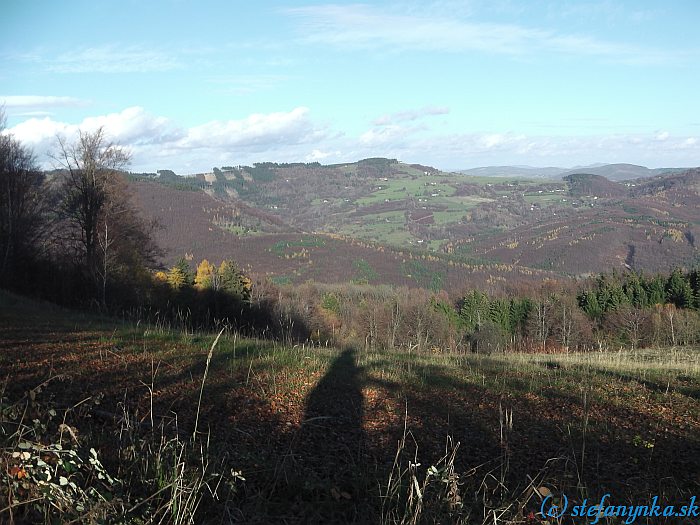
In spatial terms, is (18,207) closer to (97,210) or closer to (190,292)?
(97,210)

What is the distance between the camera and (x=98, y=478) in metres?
3.23

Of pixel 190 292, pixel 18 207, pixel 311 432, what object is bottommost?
pixel 190 292

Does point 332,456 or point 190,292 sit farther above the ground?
point 332,456

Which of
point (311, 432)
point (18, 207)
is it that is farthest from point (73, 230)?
point (311, 432)

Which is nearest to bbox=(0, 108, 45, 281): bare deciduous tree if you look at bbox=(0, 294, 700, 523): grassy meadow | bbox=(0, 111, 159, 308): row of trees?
bbox=(0, 111, 159, 308): row of trees

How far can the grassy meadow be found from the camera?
10.9 ft

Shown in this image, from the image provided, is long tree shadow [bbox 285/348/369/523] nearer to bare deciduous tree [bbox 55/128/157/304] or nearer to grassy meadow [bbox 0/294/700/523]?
grassy meadow [bbox 0/294/700/523]

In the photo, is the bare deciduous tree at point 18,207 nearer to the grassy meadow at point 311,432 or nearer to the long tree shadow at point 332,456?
the grassy meadow at point 311,432

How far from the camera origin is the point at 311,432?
20.9 ft

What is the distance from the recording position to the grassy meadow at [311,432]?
3.31 metres

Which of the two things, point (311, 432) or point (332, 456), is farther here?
point (311, 432)

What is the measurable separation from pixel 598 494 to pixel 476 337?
152ft

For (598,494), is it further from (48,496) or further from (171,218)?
(171,218)

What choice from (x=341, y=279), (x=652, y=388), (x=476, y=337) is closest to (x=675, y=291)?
(x=476, y=337)
